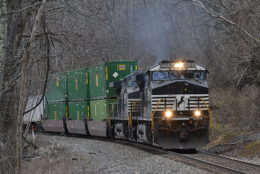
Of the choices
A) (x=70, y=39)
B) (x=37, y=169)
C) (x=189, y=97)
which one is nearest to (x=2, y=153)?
(x=70, y=39)

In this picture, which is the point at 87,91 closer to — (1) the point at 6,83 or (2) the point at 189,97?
(2) the point at 189,97

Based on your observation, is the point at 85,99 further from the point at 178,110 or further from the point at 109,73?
the point at 178,110

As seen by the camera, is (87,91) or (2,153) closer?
(2,153)

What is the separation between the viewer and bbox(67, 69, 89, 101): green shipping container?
24.0 m

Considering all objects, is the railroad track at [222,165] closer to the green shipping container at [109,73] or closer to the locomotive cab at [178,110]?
the locomotive cab at [178,110]

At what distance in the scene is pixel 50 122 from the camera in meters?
29.2

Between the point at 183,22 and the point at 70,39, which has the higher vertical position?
the point at 183,22

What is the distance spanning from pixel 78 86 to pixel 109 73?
4346 millimetres

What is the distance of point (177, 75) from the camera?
1520 cm

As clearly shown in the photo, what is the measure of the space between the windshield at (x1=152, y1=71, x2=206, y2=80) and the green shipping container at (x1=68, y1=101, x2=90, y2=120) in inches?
373

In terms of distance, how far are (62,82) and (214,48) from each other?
9621 millimetres

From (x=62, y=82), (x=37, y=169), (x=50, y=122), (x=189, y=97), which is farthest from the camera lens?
(x=50, y=122)

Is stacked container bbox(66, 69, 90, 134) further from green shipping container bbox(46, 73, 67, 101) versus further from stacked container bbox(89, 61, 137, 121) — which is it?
stacked container bbox(89, 61, 137, 121)

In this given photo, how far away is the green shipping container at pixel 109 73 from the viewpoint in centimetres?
2111
